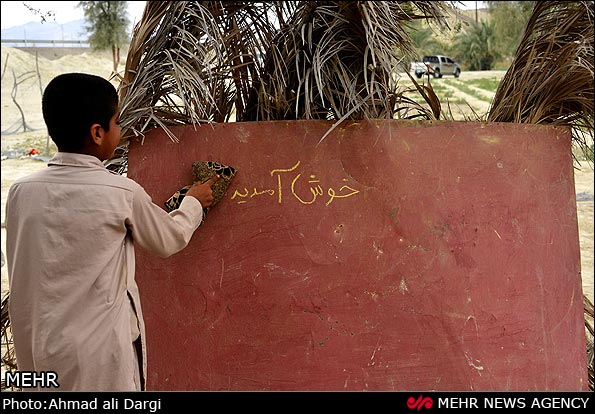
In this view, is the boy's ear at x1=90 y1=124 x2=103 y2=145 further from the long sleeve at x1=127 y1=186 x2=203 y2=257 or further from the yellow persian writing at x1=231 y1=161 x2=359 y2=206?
the yellow persian writing at x1=231 y1=161 x2=359 y2=206

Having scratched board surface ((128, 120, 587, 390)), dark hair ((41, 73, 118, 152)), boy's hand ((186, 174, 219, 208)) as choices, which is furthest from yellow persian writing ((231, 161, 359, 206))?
dark hair ((41, 73, 118, 152))

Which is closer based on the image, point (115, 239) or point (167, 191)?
point (115, 239)

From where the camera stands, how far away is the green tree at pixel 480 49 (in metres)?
26.9

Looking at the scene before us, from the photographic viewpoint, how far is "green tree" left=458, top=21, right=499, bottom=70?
2691cm

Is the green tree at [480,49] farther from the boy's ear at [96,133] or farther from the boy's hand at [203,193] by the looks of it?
the boy's ear at [96,133]

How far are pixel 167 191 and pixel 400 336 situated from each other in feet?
3.30

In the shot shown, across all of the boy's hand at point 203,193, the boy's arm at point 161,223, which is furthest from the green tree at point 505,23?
the boy's arm at point 161,223

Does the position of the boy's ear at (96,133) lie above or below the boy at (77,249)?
above

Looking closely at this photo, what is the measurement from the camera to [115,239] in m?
1.97
